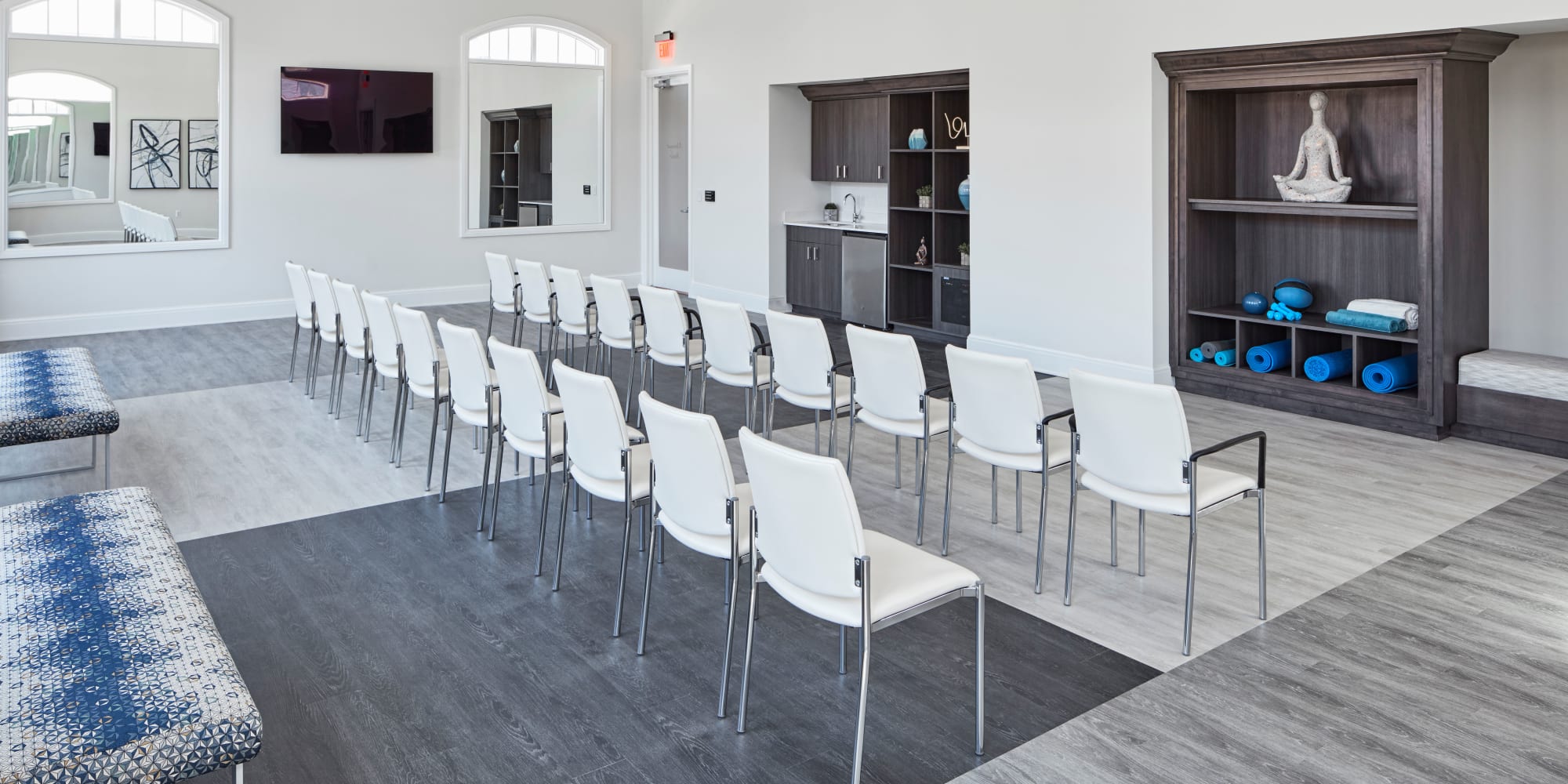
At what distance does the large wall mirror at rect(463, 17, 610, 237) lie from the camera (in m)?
12.0

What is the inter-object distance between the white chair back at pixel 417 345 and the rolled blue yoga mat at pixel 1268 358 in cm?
479

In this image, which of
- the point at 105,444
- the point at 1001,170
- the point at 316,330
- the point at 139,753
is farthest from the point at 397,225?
the point at 139,753

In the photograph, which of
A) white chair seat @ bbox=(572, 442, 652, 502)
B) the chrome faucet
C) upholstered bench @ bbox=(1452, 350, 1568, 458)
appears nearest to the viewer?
white chair seat @ bbox=(572, 442, 652, 502)

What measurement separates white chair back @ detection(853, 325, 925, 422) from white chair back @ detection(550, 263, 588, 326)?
2745 millimetres

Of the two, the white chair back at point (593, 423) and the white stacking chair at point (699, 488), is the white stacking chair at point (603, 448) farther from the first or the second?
the white stacking chair at point (699, 488)

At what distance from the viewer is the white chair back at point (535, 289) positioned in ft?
25.9

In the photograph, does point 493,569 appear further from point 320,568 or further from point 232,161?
point 232,161

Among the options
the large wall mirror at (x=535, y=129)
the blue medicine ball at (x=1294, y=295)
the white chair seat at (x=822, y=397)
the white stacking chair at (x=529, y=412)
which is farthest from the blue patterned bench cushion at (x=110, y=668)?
the large wall mirror at (x=535, y=129)

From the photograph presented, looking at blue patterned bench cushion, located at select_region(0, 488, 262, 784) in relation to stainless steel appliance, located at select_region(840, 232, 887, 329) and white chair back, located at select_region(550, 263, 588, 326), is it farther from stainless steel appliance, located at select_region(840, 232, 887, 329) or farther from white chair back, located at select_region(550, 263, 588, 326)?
stainless steel appliance, located at select_region(840, 232, 887, 329)

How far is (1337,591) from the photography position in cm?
425

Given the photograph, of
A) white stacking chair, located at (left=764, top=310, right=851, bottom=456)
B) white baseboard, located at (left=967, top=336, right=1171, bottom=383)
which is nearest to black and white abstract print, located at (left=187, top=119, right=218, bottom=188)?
white baseboard, located at (left=967, top=336, right=1171, bottom=383)

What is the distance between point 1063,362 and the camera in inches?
328

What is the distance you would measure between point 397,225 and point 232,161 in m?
1.57

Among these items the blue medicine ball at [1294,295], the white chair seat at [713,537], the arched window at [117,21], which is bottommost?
the white chair seat at [713,537]
